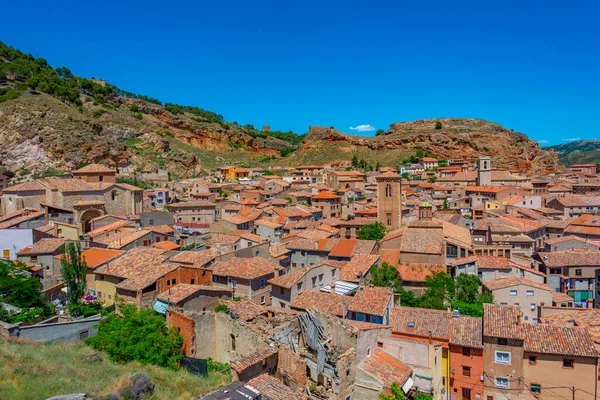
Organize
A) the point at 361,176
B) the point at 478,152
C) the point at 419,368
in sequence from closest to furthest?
the point at 419,368
the point at 361,176
the point at 478,152

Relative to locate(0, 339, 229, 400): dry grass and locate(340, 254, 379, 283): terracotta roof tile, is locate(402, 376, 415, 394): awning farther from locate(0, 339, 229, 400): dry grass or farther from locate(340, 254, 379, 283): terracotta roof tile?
locate(340, 254, 379, 283): terracotta roof tile

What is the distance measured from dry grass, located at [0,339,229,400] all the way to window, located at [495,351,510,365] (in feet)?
38.6

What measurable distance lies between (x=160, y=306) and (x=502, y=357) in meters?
15.6

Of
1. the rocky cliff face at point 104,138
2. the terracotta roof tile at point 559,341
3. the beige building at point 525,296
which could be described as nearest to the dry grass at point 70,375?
the terracotta roof tile at point 559,341

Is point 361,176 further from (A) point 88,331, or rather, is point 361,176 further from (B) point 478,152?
(A) point 88,331

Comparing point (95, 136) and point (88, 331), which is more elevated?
point (95, 136)

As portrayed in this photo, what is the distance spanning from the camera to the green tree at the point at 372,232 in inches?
1649

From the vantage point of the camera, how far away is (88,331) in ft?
64.1

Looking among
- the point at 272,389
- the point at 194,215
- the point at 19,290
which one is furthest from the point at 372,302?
the point at 194,215

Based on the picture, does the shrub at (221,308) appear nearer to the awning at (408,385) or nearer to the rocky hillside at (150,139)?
the awning at (408,385)

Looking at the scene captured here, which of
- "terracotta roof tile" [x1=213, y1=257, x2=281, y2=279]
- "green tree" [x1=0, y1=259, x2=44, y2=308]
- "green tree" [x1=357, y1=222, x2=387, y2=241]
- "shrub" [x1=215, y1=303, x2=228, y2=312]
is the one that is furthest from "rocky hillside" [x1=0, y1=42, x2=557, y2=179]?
"shrub" [x1=215, y1=303, x2=228, y2=312]

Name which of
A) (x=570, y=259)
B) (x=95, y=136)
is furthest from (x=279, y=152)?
(x=570, y=259)

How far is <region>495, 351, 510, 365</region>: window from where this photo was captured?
1920cm

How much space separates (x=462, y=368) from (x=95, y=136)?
6789cm
